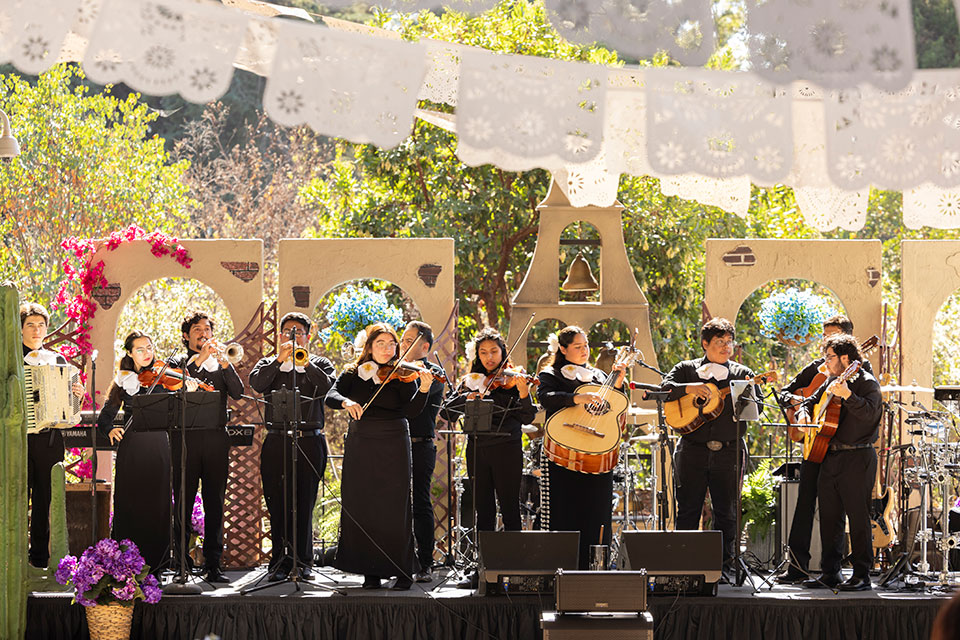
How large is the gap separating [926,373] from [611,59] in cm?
557

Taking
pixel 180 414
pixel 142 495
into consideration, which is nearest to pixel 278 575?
pixel 142 495

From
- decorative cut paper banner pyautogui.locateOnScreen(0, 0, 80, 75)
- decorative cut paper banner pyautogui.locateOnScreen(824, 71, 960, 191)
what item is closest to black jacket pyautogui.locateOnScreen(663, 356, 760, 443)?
decorative cut paper banner pyautogui.locateOnScreen(824, 71, 960, 191)

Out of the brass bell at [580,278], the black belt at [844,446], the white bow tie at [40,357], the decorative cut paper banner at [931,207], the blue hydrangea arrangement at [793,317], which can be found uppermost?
the brass bell at [580,278]

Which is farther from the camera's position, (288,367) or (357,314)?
(357,314)

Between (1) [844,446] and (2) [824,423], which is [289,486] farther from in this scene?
(1) [844,446]

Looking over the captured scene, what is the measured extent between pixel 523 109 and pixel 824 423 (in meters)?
5.28

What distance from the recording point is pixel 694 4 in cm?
228

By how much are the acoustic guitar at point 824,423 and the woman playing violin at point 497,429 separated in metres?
1.87

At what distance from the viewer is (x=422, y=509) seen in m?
7.62

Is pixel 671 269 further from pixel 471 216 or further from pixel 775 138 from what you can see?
pixel 775 138

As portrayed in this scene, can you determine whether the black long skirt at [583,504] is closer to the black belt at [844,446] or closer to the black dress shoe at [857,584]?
the black belt at [844,446]

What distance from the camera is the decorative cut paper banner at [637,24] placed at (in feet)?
7.41

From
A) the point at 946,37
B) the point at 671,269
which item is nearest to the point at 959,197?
the point at 946,37

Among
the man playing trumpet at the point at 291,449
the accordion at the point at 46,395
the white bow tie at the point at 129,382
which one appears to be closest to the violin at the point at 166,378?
the white bow tie at the point at 129,382
